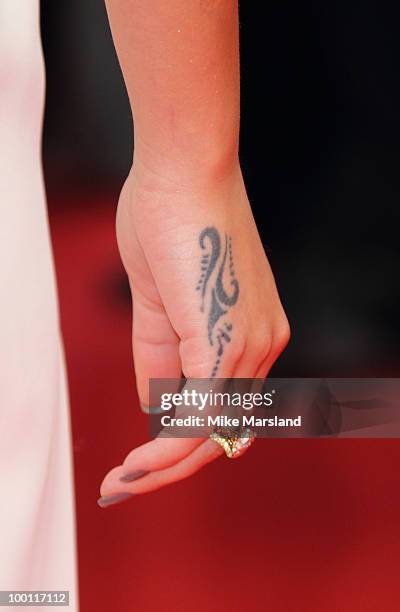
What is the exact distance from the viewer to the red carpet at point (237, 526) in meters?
0.74

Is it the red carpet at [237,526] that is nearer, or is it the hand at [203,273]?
the hand at [203,273]

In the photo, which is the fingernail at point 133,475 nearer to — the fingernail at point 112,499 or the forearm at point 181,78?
the fingernail at point 112,499

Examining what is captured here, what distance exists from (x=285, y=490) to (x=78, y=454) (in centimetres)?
21

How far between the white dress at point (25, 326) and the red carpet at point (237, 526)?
0.25 ft

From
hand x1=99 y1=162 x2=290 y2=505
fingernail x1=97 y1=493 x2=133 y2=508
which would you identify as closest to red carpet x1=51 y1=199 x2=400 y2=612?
fingernail x1=97 y1=493 x2=133 y2=508

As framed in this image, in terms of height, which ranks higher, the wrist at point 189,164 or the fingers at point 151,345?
the wrist at point 189,164

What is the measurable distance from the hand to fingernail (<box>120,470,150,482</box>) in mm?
112

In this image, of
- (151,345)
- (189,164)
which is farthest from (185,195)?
(151,345)

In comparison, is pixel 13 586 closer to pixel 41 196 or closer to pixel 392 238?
pixel 41 196

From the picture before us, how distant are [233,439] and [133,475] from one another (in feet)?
0.35

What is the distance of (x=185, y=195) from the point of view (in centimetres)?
60

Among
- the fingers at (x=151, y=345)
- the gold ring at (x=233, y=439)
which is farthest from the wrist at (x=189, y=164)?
the gold ring at (x=233, y=439)

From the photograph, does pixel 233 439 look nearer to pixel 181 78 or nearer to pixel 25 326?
pixel 25 326

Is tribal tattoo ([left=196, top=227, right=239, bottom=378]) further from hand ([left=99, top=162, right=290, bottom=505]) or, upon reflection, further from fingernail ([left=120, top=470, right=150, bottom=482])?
fingernail ([left=120, top=470, right=150, bottom=482])
